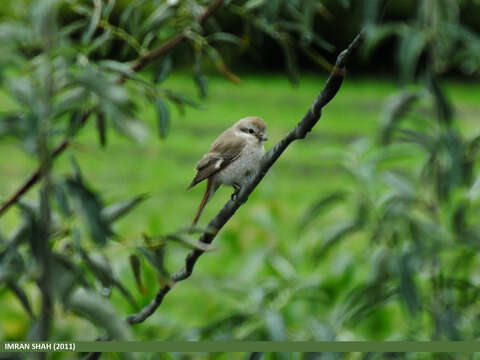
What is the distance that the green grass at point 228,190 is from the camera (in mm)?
2461

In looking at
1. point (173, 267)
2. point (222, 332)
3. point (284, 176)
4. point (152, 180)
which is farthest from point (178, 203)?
point (222, 332)

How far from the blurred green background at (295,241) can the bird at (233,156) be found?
0.09 m

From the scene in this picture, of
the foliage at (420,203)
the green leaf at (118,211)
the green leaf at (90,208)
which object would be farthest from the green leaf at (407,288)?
the green leaf at (90,208)

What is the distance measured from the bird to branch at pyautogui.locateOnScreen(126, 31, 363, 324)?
0.15 m

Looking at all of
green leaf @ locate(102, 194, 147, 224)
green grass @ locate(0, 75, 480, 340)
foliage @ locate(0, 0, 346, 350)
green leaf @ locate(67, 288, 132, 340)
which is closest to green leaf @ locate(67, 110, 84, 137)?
foliage @ locate(0, 0, 346, 350)

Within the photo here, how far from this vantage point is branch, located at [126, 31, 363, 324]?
634mm

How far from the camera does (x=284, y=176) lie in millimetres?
4762

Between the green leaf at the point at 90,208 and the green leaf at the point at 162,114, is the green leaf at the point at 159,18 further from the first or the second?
the green leaf at the point at 90,208

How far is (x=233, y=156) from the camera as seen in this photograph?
3.30ft

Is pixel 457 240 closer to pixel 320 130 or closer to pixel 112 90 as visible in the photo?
pixel 112 90

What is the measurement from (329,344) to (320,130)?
4.36 metres

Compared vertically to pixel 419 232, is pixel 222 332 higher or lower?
lower

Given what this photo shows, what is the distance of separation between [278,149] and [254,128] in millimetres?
333

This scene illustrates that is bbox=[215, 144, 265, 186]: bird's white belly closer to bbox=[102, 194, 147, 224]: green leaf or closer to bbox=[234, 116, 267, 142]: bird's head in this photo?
bbox=[234, 116, 267, 142]: bird's head
